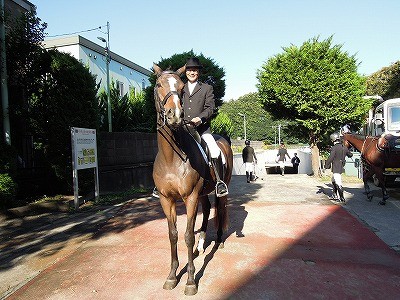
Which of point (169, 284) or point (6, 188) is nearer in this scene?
point (169, 284)

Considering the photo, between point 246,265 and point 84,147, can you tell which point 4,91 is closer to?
point 84,147

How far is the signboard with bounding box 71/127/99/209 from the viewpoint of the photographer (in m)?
8.78

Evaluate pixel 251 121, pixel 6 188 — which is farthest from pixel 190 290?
pixel 251 121

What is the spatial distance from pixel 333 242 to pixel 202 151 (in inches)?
133

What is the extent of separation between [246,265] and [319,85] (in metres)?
13.0

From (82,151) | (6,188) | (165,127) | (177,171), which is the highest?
(165,127)

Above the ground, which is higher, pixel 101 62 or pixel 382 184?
pixel 101 62

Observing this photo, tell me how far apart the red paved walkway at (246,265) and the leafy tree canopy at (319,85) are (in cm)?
965

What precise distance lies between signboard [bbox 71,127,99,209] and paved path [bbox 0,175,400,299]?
56.2 inches

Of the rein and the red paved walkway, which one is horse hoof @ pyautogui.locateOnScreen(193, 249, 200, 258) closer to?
the red paved walkway

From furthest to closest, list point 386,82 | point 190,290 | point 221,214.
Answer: point 386,82 → point 221,214 → point 190,290

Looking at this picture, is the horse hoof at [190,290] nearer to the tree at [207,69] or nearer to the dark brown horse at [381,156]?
the dark brown horse at [381,156]

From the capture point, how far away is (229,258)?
4.99m

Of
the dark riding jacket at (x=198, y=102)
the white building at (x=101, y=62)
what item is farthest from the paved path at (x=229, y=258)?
the white building at (x=101, y=62)
